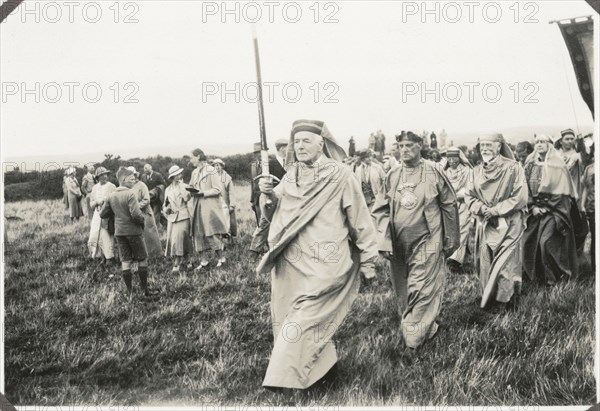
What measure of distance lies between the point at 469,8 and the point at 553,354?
2970 mm

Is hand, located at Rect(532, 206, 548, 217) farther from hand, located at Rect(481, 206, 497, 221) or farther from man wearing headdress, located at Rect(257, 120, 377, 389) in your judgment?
man wearing headdress, located at Rect(257, 120, 377, 389)

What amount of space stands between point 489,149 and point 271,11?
232 centimetres

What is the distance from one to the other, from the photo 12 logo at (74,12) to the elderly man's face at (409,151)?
98.6 inches

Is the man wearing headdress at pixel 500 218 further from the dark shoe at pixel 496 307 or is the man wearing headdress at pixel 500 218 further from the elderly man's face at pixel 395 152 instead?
the elderly man's face at pixel 395 152

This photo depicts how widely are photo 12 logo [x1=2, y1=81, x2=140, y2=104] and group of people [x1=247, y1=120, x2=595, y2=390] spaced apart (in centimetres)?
148

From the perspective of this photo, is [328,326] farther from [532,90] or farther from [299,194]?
[532,90]

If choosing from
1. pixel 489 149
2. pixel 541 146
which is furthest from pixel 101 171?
pixel 541 146

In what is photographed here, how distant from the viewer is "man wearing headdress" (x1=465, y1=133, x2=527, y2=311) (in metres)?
7.08

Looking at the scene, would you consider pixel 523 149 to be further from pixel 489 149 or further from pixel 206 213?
pixel 206 213

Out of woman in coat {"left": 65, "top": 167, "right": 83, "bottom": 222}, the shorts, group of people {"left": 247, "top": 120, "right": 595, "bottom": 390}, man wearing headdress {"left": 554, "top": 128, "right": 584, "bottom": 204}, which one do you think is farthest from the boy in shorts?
man wearing headdress {"left": 554, "top": 128, "right": 584, "bottom": 204}

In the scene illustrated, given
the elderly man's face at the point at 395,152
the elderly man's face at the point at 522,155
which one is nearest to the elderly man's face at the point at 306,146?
the elderly man's face at the point at 395,152

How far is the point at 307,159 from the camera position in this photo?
5.98m

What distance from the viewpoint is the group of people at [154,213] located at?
7.03 metres

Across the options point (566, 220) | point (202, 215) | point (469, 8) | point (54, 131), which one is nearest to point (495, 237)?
point (566, 220)
